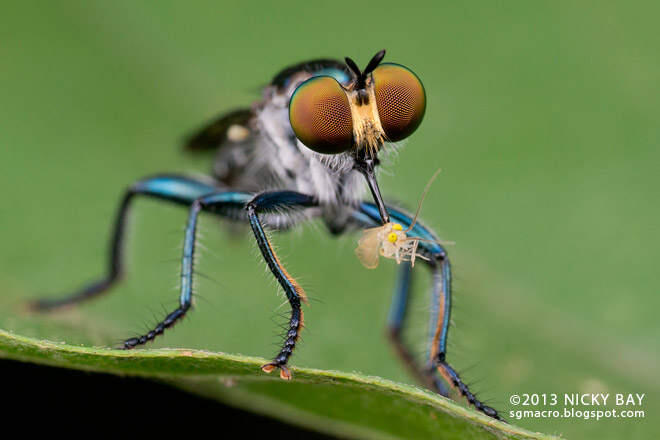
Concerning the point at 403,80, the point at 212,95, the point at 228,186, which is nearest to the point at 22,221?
the point at 228,186

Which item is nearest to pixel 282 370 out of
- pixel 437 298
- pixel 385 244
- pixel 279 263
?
pixel 279 263

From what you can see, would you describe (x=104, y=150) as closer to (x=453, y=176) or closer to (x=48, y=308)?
(x=48, y=308)

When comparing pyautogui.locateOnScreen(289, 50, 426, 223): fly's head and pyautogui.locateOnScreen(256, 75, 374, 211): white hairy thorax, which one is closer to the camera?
pyautogui.locateOnScreen(289, 50, 426, 223): fly's head

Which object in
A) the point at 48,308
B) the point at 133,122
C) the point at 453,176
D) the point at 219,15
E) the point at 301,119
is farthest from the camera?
the point at 219,15

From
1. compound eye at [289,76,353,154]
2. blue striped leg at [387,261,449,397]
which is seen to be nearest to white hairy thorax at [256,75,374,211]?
compound eye at [289,76,353,154]

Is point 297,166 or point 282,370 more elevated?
point 297,166

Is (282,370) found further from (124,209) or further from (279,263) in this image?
(124,209)

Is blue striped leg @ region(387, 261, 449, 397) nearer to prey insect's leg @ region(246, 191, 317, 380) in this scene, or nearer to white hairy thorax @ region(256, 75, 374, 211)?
white hairy thorax @ region(256, 75, 374, 211)
